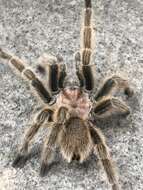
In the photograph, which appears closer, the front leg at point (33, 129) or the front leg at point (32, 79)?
the front leg at point (33, 129)

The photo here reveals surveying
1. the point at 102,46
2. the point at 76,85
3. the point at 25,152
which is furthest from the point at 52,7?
the point at 25,152

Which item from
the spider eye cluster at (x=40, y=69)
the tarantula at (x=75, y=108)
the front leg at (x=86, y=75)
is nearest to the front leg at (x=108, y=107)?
the tarantula at (x=75, y=108)

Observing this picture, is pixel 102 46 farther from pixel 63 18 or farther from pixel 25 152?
pixel 25 152

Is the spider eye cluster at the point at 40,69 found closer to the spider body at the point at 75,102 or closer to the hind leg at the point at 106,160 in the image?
the spider body at the point at 75,102

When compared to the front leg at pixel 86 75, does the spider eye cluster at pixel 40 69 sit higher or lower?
lower

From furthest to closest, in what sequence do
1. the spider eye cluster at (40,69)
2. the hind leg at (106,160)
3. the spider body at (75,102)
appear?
the spider eye cluster at (40,69), the spider body at (75,102), the hind leg at (106,160)

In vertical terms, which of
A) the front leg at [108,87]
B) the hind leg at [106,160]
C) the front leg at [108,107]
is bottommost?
the hind leg at [106,160]

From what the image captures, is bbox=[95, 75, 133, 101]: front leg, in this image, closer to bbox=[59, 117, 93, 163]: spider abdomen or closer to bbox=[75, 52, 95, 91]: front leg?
bbox=[75, 52, 95, 91]: front leg

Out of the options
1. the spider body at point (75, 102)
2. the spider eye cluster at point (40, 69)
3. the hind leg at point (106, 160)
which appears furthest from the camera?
the spider eye cluster at point (40, 69)
